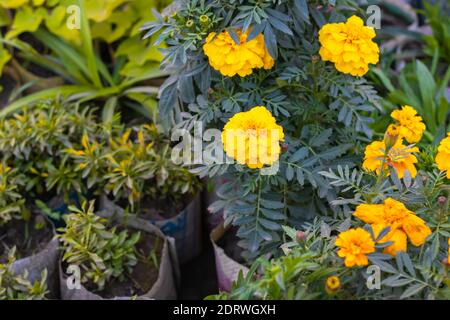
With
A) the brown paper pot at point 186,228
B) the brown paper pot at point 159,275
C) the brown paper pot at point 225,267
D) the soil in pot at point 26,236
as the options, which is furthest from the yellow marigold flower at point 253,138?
the soil in pot at point 26,236

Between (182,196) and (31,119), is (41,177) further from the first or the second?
(182,196)

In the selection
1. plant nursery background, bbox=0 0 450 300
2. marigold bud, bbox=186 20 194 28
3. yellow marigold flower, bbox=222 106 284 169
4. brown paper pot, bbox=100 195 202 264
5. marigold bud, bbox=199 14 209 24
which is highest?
marigold bud, bbox=199 14 209 24

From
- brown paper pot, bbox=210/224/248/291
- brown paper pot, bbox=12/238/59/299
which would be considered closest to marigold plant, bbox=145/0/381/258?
brown paper pot, bbox=210/224/248/291

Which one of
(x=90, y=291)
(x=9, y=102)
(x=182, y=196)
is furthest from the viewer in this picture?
(x=9, y=102)

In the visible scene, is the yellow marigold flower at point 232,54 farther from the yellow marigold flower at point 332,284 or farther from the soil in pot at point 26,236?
the soil in pot at point 26,236

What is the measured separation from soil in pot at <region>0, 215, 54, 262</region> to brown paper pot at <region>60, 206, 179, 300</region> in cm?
20

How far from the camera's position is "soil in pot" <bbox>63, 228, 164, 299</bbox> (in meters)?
Result: 1.73

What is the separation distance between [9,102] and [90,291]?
0.96 m

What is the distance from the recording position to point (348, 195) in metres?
1.59

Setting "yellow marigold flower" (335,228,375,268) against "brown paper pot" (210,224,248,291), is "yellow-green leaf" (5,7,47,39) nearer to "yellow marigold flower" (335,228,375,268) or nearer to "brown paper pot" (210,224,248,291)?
"brown paper pot" (210,224,248,291)

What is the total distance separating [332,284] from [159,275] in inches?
32.5

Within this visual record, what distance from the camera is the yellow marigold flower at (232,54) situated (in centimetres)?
138

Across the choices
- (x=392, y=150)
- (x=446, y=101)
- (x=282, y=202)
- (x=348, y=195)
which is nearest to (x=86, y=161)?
(x=282, y=202)

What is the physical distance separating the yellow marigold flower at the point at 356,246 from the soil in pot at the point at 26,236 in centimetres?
112
